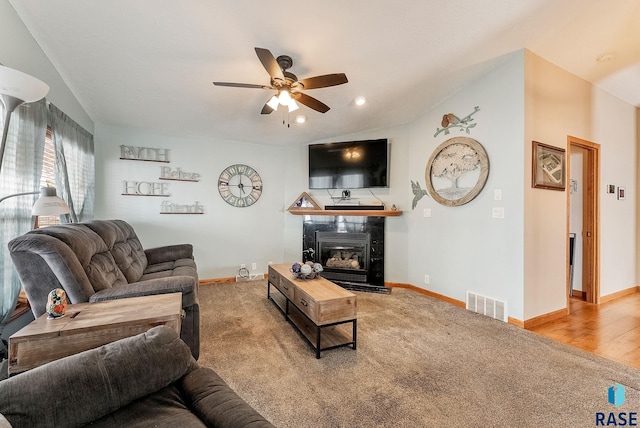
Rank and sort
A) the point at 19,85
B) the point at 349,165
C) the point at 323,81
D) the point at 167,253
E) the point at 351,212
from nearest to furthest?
the point at 19,85
the point at 323,81
the point at 167,253
the point at 351,212
the point at 349,165

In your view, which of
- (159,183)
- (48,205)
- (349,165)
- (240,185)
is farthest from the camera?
(240,185)

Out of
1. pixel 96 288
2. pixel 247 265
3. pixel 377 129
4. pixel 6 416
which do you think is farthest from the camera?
pixel 247 265

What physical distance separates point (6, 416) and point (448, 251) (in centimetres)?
372

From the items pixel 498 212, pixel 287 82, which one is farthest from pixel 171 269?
pixel 498 212

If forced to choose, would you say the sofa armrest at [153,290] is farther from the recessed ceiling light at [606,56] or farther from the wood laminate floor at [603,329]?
the recessed ceiling light at [606,56]

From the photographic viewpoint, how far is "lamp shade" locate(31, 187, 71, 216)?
1.67 meters

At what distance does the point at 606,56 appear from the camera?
115 inches

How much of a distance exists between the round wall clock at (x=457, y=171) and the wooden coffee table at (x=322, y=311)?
196cm

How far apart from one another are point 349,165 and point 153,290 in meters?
3.22

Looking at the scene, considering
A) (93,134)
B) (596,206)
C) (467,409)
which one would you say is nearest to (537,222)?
(596,206)

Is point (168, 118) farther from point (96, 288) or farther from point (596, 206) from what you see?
point (596, 206)

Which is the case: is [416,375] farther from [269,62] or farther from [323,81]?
[269,62]

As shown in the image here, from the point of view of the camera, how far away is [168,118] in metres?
3.63

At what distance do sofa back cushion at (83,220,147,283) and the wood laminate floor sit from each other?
3.93m
